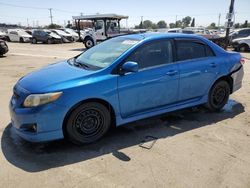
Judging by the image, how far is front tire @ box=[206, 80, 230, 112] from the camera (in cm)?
517

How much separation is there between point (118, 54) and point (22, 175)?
223 centimetres

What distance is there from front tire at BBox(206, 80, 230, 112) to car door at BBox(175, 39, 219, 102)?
0.76 feet

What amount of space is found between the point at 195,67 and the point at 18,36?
2939 cm

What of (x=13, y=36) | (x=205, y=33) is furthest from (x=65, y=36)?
(x=205, y=33)

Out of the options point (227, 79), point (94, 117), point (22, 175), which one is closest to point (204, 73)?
point (227, 79)

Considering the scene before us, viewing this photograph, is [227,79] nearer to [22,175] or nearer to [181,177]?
[181,177]

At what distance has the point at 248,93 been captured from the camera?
6.69 metres

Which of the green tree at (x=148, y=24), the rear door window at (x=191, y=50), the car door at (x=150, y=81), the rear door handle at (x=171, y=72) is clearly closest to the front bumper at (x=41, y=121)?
the car door at (x=150, y=81)

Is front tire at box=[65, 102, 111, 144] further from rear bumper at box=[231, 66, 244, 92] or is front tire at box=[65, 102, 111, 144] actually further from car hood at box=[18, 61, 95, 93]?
rear bumper at box=[231, 66, 244, 92]

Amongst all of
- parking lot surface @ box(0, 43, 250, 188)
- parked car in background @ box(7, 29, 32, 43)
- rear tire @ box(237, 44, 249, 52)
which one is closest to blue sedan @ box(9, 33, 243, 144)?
parking lot surface @ box(0, 43, 250, 188)

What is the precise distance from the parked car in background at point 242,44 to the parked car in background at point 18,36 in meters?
21.7

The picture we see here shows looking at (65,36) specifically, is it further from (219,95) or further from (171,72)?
(171,72)

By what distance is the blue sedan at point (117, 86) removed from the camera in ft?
11.4

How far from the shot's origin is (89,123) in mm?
3812
